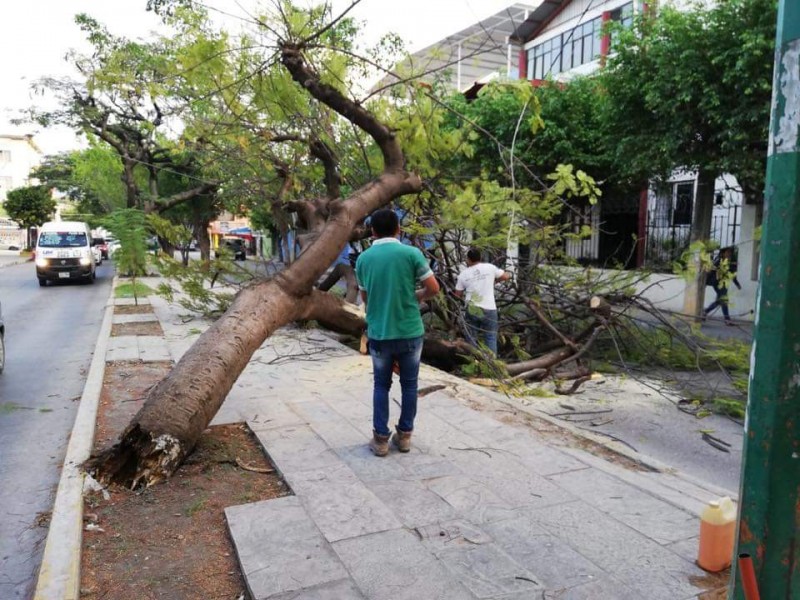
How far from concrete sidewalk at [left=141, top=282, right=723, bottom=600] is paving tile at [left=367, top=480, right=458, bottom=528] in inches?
0.5

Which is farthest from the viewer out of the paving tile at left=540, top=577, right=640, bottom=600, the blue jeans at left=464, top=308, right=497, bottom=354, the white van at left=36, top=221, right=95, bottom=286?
the white van at left=36, top=221, right=95, bottom=286

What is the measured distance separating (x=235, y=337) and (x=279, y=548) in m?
2.14

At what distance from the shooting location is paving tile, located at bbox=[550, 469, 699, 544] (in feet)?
11.3

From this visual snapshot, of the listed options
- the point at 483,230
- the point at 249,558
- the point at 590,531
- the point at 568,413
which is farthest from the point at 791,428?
the point at 483,230

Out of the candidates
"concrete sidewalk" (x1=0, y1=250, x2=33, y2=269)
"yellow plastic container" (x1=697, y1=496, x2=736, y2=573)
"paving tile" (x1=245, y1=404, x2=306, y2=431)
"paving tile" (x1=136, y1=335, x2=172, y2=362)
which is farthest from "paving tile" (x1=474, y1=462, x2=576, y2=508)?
"concrete sidewalk" (x1=0, y1=250, x2=33, y2=269)

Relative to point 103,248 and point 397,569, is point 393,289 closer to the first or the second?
point 397,569

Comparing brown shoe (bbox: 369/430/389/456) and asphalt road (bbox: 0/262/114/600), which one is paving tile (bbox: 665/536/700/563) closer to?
brown shoe (bbox: 369/430/389/456)

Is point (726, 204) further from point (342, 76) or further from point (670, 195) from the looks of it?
point (342, 76)

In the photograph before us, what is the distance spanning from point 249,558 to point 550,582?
151cm

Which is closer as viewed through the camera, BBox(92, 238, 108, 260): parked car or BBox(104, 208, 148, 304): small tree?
BBox(104, 208, 148, 304): small tree

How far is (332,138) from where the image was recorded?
8812mm

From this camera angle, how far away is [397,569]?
3.05 metres

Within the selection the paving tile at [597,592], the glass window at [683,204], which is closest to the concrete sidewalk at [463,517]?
the paving tile at [597,592]

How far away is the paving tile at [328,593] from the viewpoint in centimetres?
282
